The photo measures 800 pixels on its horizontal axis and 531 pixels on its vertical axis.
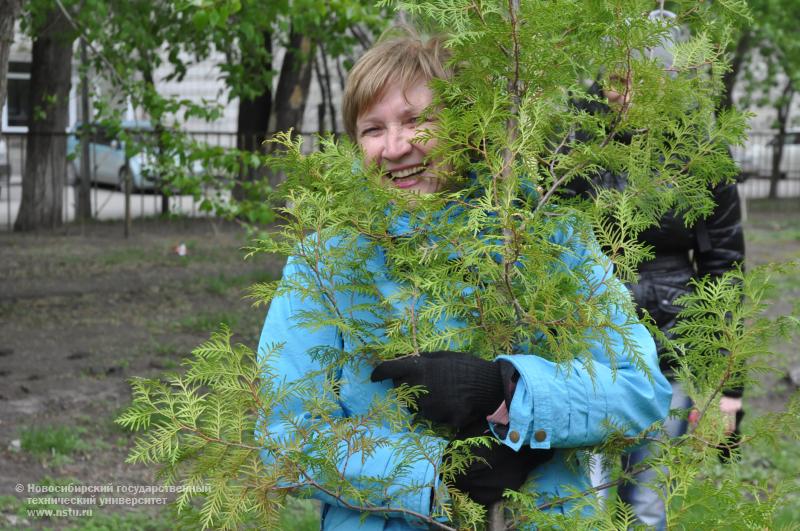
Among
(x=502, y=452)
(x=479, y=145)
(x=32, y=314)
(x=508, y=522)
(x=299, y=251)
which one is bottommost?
(x=32, y=314)

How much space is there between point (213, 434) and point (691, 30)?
4.19 feet

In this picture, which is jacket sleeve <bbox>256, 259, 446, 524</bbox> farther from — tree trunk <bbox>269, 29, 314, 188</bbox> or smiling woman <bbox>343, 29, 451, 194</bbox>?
tree trunk <bbox>269, 29, 314, 188</bbox>

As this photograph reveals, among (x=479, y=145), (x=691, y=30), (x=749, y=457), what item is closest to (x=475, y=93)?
(x=479, y=145)

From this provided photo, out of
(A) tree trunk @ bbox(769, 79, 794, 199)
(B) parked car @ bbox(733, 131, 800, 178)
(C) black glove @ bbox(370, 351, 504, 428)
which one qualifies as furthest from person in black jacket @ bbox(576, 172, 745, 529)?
(A) tree trunk @ bbox(769, 79, 794, 199)

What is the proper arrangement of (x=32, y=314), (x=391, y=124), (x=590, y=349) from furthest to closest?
(x=32, y=314) → (x=391, y=124) → (x=590, y=349)

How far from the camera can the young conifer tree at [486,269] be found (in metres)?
1.78

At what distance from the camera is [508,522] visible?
1.92 metres

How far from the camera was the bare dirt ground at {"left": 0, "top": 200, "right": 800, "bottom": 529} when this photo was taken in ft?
18.2

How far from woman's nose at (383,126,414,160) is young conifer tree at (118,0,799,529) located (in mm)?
77

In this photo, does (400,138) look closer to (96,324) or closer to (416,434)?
(416,434)

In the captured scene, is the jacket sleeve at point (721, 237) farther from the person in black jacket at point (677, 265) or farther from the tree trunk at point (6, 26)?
the tree trunk at point (6, 26)

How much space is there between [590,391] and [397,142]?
0.60 metres

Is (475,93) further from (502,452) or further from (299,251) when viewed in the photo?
(502,452)

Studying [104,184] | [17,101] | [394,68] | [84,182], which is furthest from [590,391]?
[17,101]
